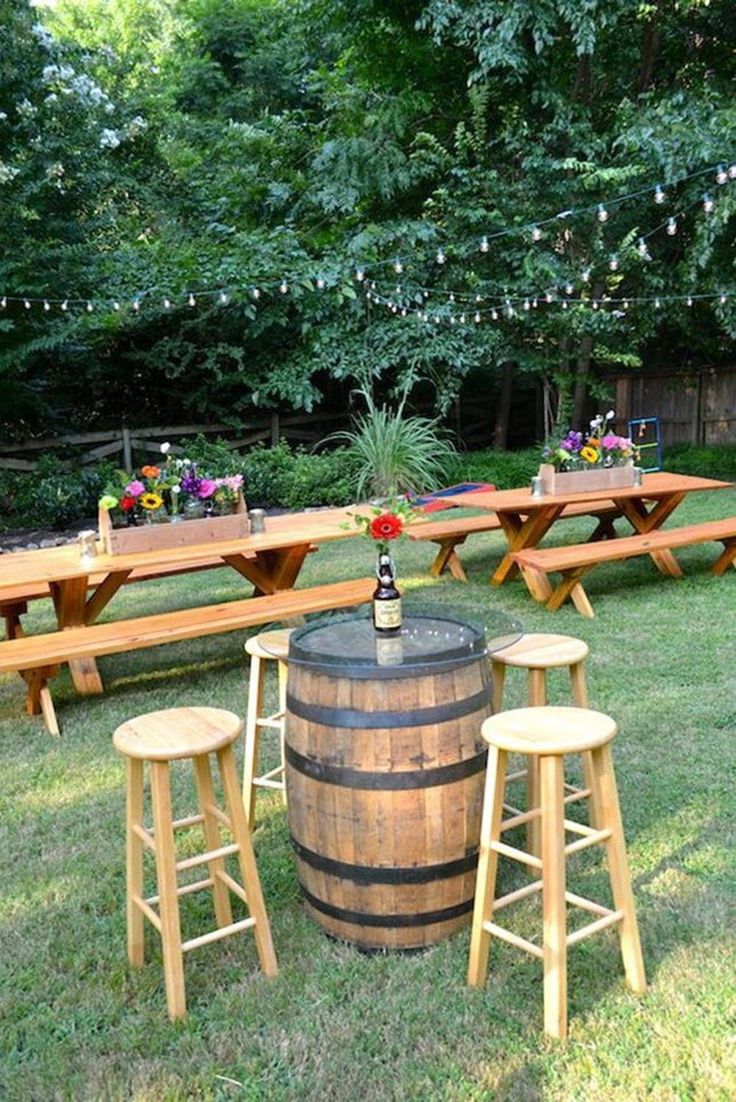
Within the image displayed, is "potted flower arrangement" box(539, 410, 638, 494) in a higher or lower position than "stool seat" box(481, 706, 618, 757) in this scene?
higher

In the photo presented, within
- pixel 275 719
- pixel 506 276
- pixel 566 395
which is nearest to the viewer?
pixel 275 719

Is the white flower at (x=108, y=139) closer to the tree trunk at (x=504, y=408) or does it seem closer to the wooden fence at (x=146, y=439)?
the wooden fence at (x=146, y=439)

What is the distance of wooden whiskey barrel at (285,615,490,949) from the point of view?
199 cm

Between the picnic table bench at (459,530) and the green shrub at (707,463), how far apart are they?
4.81 m

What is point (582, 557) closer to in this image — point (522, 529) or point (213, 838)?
point (522, 529)

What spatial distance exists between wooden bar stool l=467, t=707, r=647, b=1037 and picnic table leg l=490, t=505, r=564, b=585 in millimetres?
3580

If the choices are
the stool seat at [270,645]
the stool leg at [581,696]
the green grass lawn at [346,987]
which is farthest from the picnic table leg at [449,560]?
the stool seat at [270,645]

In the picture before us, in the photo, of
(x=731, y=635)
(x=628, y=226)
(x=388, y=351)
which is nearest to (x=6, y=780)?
(x=731, y=635)

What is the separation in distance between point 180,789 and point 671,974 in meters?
1.74

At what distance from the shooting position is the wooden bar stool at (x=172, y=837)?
6.30 feet

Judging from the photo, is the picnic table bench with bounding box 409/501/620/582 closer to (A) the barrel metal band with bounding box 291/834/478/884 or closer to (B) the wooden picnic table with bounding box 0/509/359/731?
(B) the wooden picnic table with bounding box 0/509/359/731

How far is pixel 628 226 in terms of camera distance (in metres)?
10.2

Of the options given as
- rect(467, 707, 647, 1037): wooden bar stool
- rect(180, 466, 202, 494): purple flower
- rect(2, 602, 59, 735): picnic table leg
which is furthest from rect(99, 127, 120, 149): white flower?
rect(467, 707, 647, 1037): wooden bar stool

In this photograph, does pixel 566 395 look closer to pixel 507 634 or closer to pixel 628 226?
pixel 628 226
